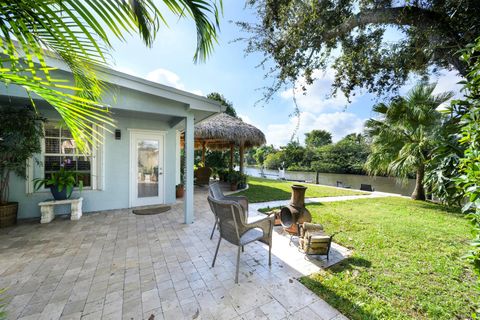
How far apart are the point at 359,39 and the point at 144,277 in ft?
17.6

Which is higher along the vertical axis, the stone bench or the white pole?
the white pole

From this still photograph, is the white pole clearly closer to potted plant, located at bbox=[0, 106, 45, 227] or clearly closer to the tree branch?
potted plant, located at bbox=[0, 106, 45, 227]

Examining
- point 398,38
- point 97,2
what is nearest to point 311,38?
point 398,38

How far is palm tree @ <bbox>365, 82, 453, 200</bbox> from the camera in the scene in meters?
6.10

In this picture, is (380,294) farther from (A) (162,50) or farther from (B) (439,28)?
(A) (162,50)

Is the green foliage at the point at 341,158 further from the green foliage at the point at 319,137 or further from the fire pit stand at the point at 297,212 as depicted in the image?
the fire pit stand at the point at 297,212

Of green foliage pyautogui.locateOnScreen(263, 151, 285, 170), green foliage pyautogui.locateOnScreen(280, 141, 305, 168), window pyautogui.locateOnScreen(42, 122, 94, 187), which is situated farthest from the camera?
green foliage pyautogui.locateOnScreen(263, 151, 285, 170)

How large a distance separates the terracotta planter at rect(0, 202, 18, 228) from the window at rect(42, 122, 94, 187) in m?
0.83

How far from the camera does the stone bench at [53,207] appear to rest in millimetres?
3990

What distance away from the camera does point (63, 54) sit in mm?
1203

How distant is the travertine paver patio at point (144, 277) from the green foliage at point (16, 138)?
124cm

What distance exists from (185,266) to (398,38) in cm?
513

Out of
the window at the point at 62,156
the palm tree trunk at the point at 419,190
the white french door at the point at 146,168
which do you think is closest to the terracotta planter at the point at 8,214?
the window at the point at 62,156

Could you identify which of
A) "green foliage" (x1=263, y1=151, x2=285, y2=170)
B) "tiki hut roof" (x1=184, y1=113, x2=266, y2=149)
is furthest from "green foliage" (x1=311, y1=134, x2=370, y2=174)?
"tiki hut roof" (x1=184, y1=113, x2=266, y2=149)
